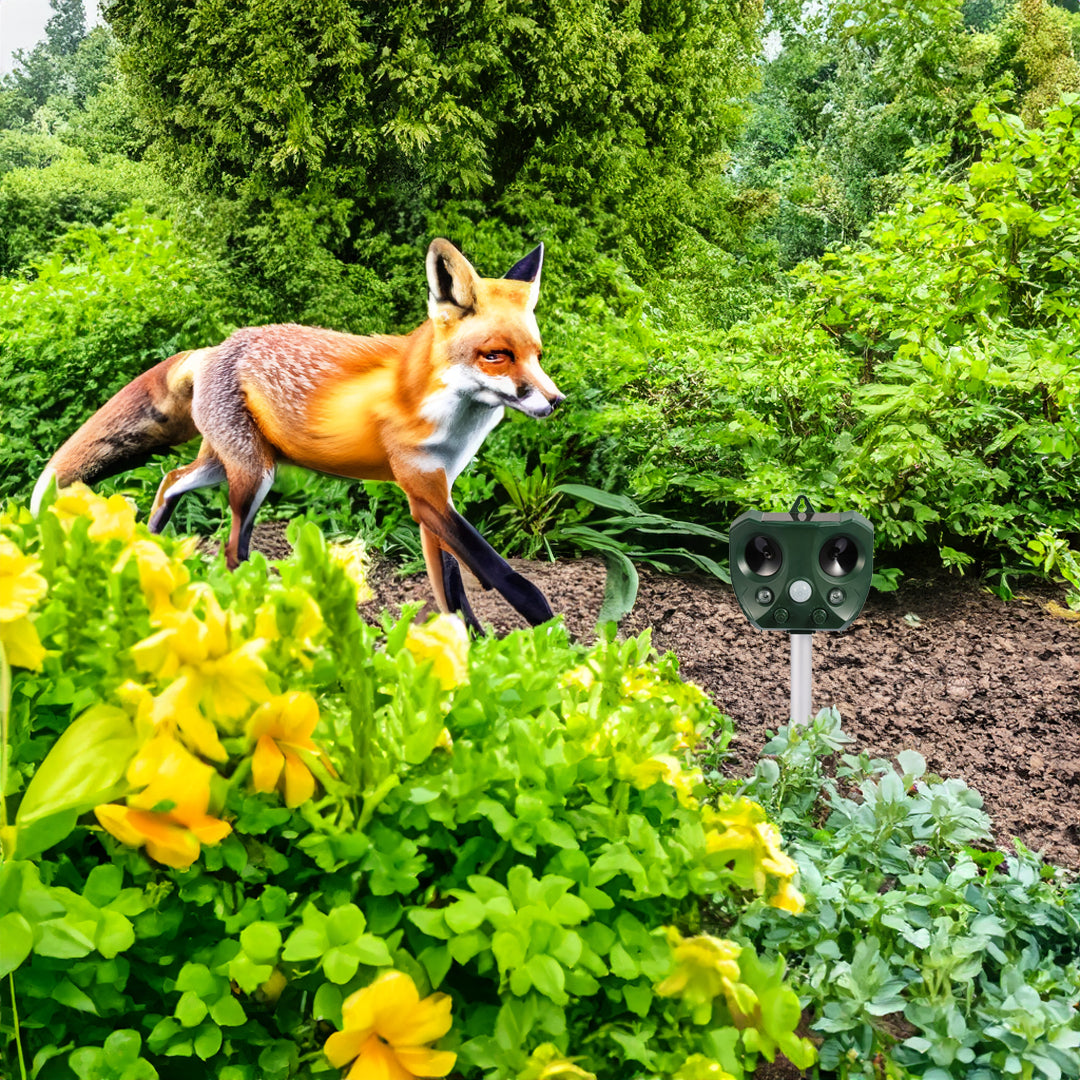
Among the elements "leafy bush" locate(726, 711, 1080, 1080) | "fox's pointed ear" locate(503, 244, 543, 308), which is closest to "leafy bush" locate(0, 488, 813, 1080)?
"leafy bush" locate(726, 711, 1080, 1080)

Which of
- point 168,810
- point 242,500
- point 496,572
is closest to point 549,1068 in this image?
point 168,810

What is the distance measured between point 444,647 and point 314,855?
0.27 meters

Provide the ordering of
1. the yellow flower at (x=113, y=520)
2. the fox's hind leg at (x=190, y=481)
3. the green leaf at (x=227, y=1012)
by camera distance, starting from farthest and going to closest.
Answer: the fox's hind leg at (x=190, y=481)
the yellow flower at (x=113, y=520)
the green leaf at (x=227, y=1012)

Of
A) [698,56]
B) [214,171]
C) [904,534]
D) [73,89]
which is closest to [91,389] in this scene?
[214,171]

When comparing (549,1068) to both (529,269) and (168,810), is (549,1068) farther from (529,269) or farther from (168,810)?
(529,269)

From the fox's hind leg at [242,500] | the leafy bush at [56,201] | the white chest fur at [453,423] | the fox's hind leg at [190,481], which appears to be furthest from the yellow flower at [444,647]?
the leafy bush at [56,201]

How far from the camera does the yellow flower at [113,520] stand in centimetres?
125

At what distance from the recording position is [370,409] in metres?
3.27

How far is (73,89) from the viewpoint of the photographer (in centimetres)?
921

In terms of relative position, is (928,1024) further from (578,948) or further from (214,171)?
(214,171)

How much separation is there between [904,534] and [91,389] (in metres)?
3.84

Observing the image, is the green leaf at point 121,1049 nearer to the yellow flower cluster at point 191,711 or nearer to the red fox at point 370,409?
the yellow flower cluster at point 191,711

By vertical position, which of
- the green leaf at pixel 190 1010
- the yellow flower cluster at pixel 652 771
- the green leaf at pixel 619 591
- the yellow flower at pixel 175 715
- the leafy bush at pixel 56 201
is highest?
the leafy bush at pixel 56 201

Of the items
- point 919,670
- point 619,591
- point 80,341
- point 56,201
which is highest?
point 56,201
